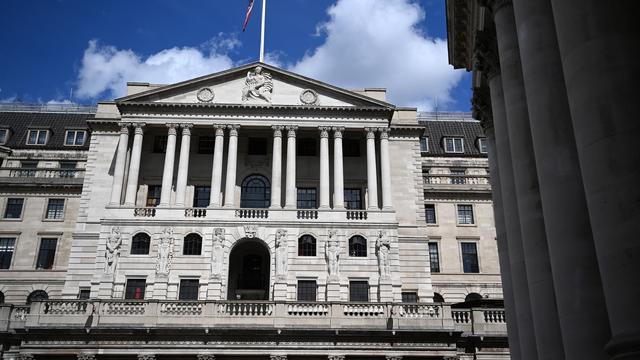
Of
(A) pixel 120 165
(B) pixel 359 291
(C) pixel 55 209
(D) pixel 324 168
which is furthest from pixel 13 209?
(B) pixel 359 291

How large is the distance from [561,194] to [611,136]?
3.27 meters

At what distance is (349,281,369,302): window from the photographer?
49.6 m

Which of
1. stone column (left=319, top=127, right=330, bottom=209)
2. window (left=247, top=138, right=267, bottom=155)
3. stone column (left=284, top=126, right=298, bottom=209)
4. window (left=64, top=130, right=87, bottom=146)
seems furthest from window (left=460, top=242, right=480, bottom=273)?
window (left=64, top=130, right=87, bottom=146)

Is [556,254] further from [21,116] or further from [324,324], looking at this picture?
[21,116]

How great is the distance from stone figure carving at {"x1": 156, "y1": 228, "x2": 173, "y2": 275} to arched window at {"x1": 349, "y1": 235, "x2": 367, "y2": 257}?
14.5 metres

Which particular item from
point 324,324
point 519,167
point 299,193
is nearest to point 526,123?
point 519,167

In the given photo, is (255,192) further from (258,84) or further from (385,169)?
(385,169)

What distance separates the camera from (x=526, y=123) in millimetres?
18656

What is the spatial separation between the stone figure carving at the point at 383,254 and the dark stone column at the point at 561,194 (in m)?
35.3

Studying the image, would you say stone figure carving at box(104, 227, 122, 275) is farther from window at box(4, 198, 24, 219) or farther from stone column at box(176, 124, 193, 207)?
window at box(4, 198, 24, 219)

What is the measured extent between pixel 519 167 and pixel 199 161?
4233 cm

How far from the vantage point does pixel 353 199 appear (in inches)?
2239

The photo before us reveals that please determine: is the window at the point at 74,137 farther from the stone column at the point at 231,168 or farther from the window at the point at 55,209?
the stone column at the point at 231,168

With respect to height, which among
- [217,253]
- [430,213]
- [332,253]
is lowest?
[217,253]
